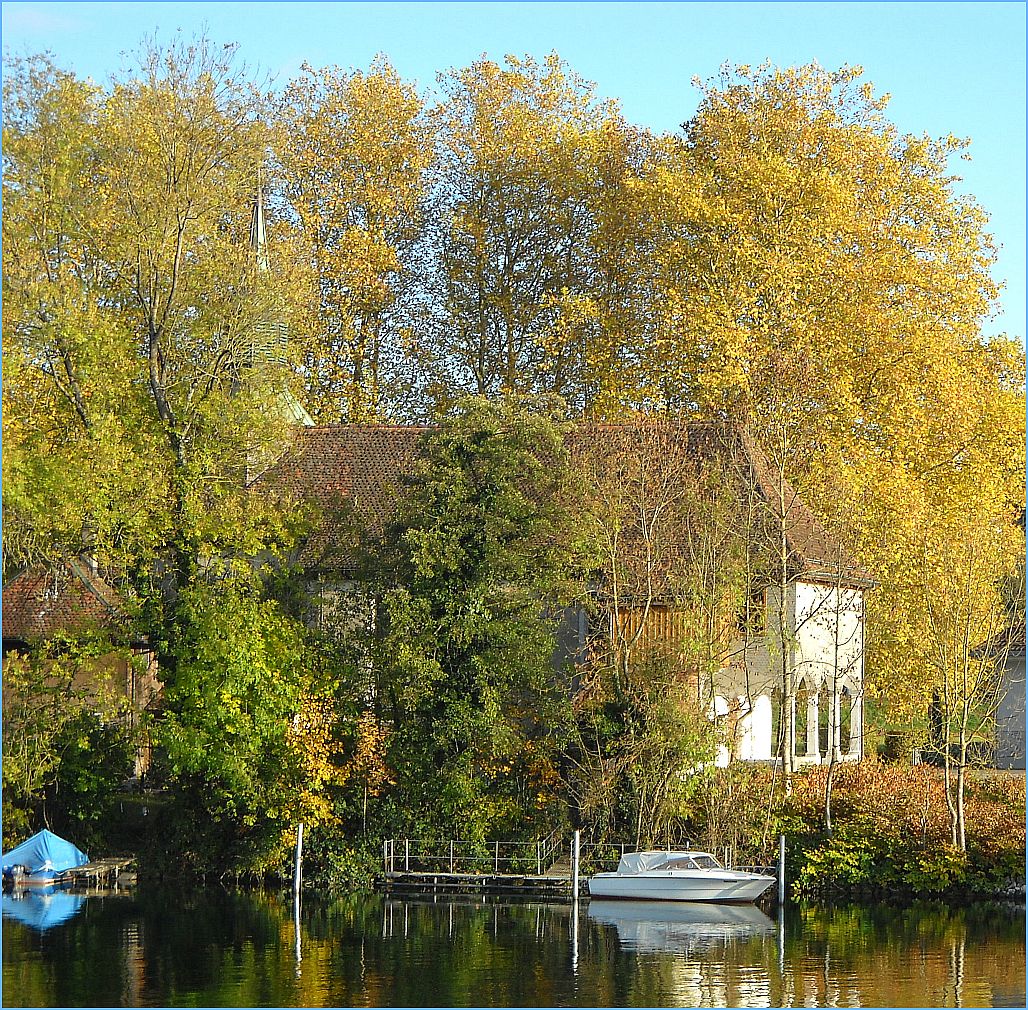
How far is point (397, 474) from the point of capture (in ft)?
134

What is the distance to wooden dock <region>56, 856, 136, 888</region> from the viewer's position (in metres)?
35.0

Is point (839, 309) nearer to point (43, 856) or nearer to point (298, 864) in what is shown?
point (298, 864)

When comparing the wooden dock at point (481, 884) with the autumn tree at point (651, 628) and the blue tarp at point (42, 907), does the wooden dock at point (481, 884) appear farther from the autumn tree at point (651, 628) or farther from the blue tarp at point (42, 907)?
the blue tarp at point (42, 907)

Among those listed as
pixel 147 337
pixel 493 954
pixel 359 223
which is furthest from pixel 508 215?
pixel 493 954

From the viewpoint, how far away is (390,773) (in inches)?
1399

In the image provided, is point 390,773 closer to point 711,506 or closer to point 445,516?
point 445,516

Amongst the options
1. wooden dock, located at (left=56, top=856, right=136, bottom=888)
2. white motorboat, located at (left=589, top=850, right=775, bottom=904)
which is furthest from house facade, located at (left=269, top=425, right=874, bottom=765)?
wooden dock, located at (left=56, top=856, right=136, bottom=888)

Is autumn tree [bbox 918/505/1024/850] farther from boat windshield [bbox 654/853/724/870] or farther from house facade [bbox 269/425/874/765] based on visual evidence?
boat windshield [bbox 654/853/724/870]

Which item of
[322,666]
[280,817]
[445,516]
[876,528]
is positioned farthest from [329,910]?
[876,528]

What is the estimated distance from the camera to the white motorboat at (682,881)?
1275 inches

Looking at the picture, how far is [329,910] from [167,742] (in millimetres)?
5401

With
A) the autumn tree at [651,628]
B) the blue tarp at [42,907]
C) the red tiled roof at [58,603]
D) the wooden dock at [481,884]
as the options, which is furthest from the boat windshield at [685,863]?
the red tiled roof at [58,603]

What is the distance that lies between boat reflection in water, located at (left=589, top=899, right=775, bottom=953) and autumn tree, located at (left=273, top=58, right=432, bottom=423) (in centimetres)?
2386

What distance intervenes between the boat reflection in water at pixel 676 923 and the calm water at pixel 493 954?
6 cm
